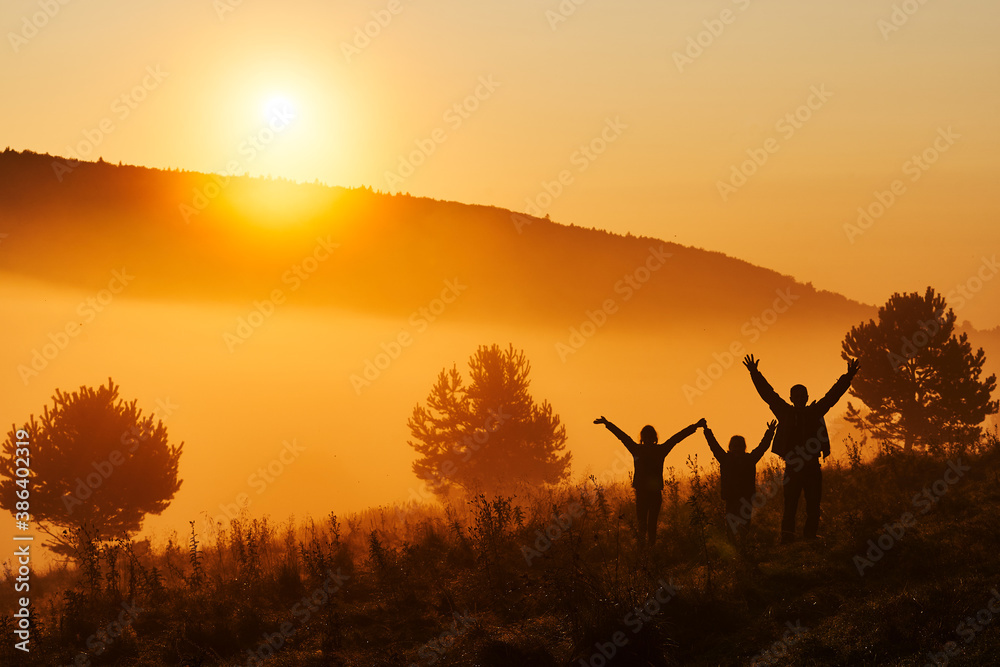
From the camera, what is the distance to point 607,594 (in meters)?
9.05

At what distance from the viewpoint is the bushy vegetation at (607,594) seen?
25.6 feet

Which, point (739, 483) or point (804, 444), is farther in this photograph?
Result: point (739, 483)

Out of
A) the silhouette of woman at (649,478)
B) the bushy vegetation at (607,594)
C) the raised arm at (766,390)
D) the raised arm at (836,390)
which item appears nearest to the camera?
the bushy vegetation at (607,594)

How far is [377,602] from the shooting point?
11.0 meters

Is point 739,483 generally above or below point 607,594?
above

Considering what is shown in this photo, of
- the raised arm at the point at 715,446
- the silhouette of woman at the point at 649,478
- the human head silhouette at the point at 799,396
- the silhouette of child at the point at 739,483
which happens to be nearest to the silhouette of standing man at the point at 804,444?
the human head silhouette at the point at 799,396

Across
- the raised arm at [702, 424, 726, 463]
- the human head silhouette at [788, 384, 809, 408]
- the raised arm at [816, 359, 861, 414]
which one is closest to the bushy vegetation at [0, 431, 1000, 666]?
the raised arm at [702, 424, 726, 463]

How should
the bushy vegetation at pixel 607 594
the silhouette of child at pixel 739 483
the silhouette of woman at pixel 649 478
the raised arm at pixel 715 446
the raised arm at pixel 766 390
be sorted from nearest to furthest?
the bushy vegetation at pixel 607 594
the raised arm at pixel 766 390
the silhouette of child at pixel 739 483
the raised arm at pixel 715 446
the silhouette of woman at pixel 649 478

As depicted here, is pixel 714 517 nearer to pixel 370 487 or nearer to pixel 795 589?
pixel 795 589

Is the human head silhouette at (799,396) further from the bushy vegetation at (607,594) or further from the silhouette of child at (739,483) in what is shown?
the bushy vegetation at (607,594)

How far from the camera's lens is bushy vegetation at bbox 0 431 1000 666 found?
782cm

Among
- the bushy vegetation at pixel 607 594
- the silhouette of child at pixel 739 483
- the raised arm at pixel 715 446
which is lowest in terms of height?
the bushy vegetation at pixel 607 594

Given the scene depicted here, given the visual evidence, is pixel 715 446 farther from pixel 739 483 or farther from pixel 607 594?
pixel 607 594

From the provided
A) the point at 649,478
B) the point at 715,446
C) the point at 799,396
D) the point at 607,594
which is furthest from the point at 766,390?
the point at 607,594
